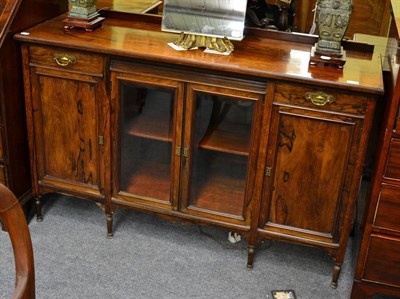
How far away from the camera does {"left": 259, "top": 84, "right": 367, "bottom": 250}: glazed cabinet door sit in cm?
186

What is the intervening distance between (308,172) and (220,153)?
32cm

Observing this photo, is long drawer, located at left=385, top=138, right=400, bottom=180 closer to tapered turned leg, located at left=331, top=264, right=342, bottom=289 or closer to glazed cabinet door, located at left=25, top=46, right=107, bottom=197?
tapered turned leg, located at left=331, top=264, right=342, bottom=289

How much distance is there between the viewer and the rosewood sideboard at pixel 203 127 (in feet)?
6.17

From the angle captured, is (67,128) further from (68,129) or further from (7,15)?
(7,15)

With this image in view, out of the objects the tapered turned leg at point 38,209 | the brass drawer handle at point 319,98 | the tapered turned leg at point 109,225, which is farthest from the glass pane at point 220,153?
the tapered turned leg at point 38,209

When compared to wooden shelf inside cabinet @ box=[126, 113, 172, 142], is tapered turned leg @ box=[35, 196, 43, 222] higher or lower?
lower

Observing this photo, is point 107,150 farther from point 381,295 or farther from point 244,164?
point 381,295

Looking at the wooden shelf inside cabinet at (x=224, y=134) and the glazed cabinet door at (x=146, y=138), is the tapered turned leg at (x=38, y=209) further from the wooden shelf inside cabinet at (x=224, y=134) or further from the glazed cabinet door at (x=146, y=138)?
the wooden shelf inside cabinet at (x=224, y=134)

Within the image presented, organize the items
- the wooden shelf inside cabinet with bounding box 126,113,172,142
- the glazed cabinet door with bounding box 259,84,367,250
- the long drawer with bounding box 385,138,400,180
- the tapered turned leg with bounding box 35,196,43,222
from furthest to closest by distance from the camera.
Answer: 1. the tapered turned leg with bounding box 35,196,43,222
2. the wooden shelf inside cabinet with bounding box 126,113,172,142
3. the glazed cabinet door with bounding box 259,84,367,250
4. the long drawer with bounding box 385,138,400,180

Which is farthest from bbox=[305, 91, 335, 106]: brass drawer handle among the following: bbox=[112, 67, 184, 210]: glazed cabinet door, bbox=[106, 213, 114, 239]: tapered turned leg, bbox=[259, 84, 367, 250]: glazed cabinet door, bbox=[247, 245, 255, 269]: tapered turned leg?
bbox=[106, 213, 114, 239]: tapered turned leg

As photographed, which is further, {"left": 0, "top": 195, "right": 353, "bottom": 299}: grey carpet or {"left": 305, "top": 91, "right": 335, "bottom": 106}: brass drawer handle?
{"left": 0, "top": 195, "right": 353, "bottom": 299}: grey carpet

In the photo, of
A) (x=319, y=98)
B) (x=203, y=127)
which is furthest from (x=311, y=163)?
(x=203, y=127)

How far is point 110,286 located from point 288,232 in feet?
2.21

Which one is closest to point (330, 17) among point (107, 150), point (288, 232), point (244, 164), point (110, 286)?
point (244, 164)
